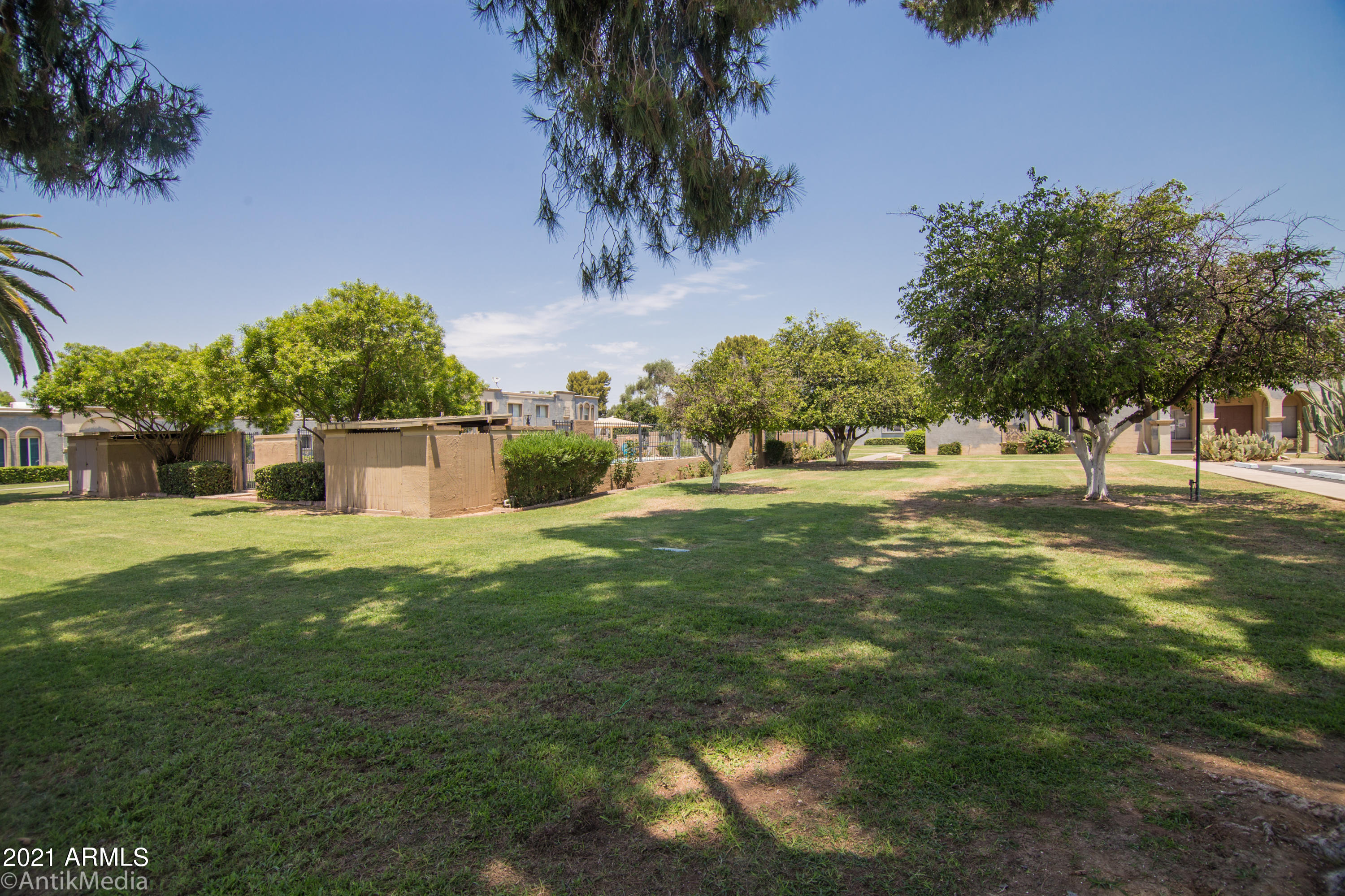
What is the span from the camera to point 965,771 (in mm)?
2992

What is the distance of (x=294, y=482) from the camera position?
55.5ft

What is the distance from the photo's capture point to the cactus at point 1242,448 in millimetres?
22812

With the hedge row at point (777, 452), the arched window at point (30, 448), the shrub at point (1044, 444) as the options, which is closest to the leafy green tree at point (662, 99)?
the hedge row at point (777, 452)

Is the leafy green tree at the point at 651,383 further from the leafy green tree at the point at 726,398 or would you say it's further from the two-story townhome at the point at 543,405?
the leafy green tree at the point at 726,398

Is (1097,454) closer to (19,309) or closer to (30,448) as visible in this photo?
(19,309)

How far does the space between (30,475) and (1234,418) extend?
56629 millimetres

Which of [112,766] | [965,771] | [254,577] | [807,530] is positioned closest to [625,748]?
[965,771]

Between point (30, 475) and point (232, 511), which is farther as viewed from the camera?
point (30, 475)

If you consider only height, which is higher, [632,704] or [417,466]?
[417,466]

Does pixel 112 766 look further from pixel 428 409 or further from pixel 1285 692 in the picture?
pixel 428 409

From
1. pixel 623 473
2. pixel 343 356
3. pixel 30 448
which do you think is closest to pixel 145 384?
pixel 343 356

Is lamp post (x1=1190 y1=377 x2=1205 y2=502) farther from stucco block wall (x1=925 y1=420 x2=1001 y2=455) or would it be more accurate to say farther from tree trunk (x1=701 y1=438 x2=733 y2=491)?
stucco block wall (x1=925 y1=420 x2=1001 y2=455)

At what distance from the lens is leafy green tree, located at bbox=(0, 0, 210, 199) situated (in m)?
3.88

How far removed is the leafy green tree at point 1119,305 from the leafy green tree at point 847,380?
12.4 metres
